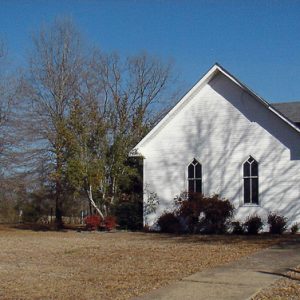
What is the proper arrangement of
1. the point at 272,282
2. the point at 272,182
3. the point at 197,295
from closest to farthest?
1. the point at 197,295
2. the point at 272,282
3. the point at 272,182

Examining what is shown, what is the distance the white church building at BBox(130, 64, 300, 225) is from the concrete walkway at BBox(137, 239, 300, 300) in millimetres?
10235

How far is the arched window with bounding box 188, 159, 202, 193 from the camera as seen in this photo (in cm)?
2744

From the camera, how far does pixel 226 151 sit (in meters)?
26.7

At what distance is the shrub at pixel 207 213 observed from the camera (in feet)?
84.2

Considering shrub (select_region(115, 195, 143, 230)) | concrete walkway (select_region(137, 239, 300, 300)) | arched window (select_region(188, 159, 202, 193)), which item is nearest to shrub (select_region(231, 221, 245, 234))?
arched window (select_region(188, 159, 202, 193))

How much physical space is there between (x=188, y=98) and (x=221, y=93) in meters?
1.65

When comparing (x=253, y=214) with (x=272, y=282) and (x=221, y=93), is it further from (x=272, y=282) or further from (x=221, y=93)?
(x=272, y=282)

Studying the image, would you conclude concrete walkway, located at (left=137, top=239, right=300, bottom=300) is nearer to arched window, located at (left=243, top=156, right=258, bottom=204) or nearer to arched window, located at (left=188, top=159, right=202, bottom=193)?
arched window, located at (left=243, top=156, right=258, bottom=204)

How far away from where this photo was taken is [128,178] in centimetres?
2983

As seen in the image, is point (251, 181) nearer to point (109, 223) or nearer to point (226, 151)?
point (226, 151)

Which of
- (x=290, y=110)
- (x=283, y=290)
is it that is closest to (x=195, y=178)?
(x=290, y=110)

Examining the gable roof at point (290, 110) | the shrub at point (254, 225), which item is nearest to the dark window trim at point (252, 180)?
the shrub at point (254, 225)

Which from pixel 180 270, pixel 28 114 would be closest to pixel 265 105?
pixel 180 270

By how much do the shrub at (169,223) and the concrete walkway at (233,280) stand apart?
1139 centimetres
